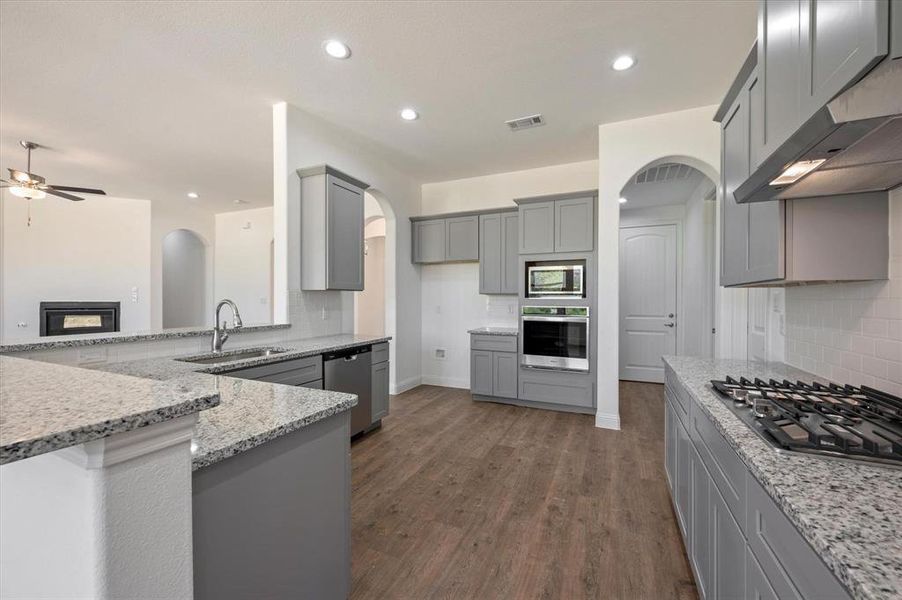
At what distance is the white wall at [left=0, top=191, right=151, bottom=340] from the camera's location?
5367 millimetres

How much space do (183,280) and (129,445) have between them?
9.44 meters

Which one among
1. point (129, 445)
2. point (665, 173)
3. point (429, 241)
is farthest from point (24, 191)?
point (665, 173)

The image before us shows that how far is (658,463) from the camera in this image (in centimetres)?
289

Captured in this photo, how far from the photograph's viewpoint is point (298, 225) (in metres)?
3.46

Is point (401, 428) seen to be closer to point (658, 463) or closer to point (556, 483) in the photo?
point (556, 483)

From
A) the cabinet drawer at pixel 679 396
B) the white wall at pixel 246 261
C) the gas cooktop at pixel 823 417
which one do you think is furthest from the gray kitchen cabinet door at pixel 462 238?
the white wall at pixel 246 261

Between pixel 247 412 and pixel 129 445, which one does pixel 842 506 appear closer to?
pixel 129 445

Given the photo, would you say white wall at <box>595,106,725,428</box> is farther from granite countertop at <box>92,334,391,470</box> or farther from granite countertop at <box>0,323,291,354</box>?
granite countertop at <box>0,323,291,354</box>

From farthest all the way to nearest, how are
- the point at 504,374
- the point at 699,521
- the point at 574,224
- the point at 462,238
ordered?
1. the point at 462,238
2. the point at 504,374
3. the point at 574,224
4. the point at 699,521

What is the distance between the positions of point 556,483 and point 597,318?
1.78m

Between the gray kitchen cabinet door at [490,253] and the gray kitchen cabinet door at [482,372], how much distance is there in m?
0.82

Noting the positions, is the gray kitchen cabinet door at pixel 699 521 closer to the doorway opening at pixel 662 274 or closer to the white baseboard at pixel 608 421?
the white baseboard at pixel 608 421

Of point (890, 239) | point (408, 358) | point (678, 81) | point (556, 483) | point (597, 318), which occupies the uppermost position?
point (678, 81)

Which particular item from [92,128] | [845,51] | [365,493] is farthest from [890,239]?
[92,128]
